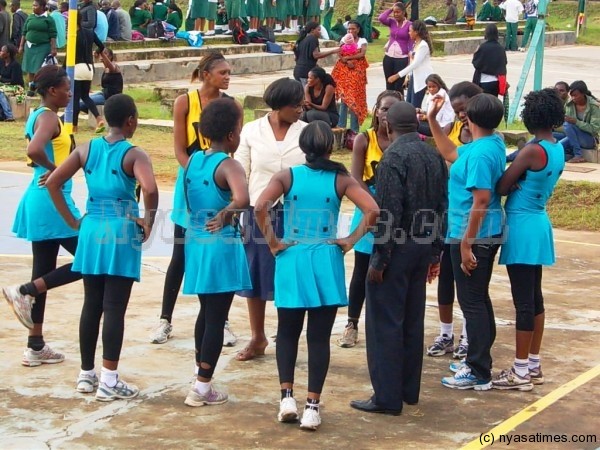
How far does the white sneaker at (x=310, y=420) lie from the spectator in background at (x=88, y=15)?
13.4 metres

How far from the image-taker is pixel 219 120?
20.0ft

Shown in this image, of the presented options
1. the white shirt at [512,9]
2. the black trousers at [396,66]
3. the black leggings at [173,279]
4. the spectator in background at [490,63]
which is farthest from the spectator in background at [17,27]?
the black leggings at [173,279]

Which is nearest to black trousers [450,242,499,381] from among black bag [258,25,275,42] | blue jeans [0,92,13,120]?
blue jeans [0,92,13,120]

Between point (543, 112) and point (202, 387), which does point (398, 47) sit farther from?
point (202, 387)

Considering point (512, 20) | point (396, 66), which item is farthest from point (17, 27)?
point (512, 20)

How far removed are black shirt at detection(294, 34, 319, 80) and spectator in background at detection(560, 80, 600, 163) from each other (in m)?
4.04

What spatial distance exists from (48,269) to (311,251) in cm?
191

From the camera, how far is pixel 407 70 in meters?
16.2

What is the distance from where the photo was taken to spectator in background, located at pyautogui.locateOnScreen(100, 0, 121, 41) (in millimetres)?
25344

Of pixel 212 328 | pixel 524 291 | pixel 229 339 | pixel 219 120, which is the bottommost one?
pixel 229 339

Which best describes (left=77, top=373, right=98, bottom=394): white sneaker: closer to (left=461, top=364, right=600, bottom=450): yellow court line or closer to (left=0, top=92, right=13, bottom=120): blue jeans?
(left=461, top=364, right=600, bottom=450): yellow court line

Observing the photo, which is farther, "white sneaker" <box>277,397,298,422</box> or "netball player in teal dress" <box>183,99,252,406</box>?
"netball player in teal dress" <box>183,99,252,406</box>

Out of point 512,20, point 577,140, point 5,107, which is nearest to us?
point 577,140

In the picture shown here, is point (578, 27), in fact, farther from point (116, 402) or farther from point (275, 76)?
point (116, 402)
